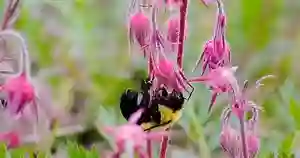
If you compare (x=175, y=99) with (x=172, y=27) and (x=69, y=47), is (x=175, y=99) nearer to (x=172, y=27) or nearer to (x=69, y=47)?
(x=172, y=27)

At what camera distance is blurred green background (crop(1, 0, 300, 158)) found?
3.84ft

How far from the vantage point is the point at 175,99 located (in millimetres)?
546

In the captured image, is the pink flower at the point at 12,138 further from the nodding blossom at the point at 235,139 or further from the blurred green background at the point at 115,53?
the blurred green background at the point at 115,53

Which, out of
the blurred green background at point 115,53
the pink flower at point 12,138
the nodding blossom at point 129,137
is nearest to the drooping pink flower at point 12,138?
the pink flower at point 12,138

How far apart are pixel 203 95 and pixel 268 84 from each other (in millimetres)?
279

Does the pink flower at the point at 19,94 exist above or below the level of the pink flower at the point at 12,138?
above

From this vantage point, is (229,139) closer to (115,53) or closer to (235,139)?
(235,139)

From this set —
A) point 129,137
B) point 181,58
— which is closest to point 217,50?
point 181,58

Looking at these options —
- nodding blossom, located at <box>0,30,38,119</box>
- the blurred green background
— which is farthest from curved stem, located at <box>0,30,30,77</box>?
the blurred green background

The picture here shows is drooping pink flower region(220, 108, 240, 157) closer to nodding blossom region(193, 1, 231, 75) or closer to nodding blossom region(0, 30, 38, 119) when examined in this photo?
nodding blossom region(193, 1, 231, 75)

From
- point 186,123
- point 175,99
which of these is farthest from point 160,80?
point 186,123

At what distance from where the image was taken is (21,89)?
485 mm

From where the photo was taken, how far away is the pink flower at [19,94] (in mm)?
485

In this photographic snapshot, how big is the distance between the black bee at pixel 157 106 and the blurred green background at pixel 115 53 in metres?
0.45
